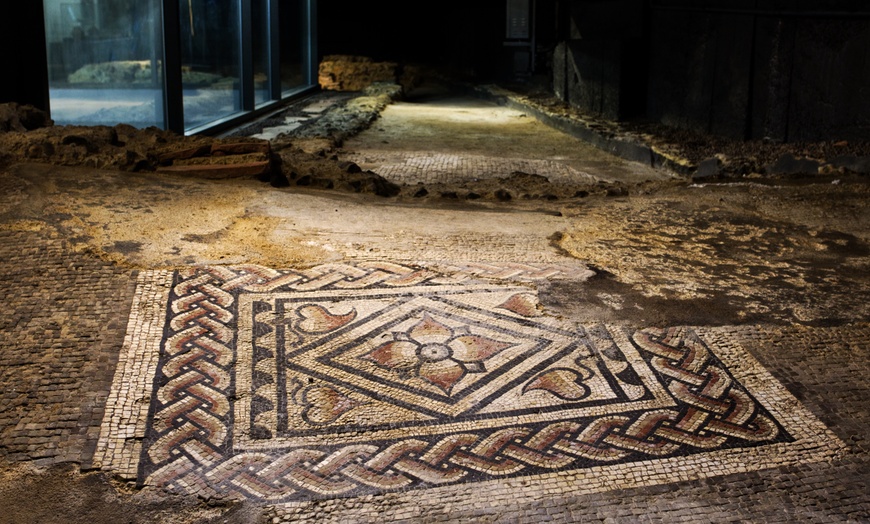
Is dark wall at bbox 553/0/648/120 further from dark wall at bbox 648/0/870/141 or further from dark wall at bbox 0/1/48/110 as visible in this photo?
dark wall at bbox 0/1/48/110

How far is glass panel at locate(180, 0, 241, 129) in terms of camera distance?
7.98m

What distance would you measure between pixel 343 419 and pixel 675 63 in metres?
7.07

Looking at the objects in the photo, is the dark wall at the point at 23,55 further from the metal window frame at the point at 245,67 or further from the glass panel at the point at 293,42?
the glass panel at the point at 293,42

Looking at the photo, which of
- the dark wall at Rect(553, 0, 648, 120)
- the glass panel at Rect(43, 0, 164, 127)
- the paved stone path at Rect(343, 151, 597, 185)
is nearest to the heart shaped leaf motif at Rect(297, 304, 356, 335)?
the paved stone path at Rect(343, 151, 597, 185)

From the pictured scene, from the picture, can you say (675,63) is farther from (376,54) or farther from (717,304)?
(376,54)

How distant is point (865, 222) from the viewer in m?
4.46

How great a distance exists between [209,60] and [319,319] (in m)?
6.35

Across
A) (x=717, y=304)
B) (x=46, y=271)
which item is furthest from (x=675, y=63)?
(x=46, y=271)

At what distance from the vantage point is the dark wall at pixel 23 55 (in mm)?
5426

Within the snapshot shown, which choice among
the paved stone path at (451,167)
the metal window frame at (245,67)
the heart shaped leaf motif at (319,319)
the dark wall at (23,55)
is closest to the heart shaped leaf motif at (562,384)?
the heart shaped leaf motif at (319,319)

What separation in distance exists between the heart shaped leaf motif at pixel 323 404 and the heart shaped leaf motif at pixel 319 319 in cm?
35

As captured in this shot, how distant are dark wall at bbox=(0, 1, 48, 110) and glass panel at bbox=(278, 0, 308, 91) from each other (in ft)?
21.4

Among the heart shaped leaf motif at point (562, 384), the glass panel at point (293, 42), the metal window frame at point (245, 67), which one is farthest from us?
the glass panel at point (293, 42)

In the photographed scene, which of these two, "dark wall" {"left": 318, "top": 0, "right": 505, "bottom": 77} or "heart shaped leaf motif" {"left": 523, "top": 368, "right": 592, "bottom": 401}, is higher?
"dark wall" {"left": 318, "top": 0, "right": 505, "bottom": 77}
